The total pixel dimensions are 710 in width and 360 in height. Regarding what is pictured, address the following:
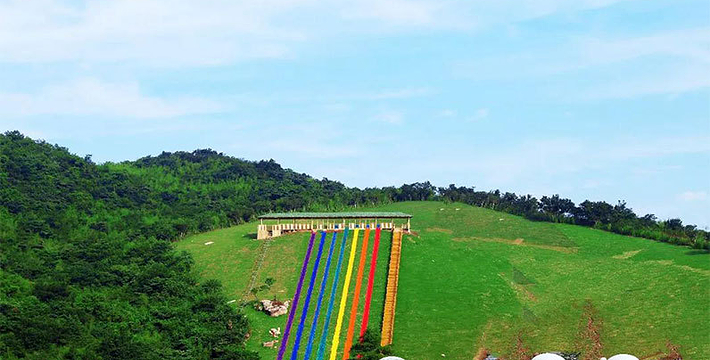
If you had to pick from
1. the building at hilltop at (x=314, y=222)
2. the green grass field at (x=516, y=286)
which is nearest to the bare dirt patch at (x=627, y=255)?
the green grass field at (x=516, y=286)

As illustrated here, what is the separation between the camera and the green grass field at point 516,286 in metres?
52.3

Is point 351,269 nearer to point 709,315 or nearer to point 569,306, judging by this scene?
point 569,306

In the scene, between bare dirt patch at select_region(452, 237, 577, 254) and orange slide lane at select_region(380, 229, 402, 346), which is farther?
bare dirt patch at select_region(452, 237, 577, 254)

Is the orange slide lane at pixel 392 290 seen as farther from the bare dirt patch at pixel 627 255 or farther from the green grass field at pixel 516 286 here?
the bare dirt patch at pixel 627 255

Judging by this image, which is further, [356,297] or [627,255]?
[627,255]

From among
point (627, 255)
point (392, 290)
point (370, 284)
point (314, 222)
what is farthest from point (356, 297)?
point (627, 255)

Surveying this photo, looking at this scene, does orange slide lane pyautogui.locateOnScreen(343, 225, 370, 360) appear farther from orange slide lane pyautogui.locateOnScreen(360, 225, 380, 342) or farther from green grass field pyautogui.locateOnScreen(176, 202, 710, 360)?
green grass field pyautogui.locateOnScreen(176, 202, 710, 360)

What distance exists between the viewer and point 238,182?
124 meters

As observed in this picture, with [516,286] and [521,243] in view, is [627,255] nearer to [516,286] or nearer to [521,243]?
[521,243]

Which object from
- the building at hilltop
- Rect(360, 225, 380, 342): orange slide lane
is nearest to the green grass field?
Rect(360, 225, 380, 342): orange slide lane

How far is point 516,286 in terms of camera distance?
62.4 meters

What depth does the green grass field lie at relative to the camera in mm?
52281

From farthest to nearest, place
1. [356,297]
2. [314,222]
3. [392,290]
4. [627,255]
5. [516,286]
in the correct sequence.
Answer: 1. [314,222]
2. [627,255]
3. [516,286]
4. [392,290]
5. [356,297]

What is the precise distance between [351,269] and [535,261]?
1819 cm
